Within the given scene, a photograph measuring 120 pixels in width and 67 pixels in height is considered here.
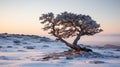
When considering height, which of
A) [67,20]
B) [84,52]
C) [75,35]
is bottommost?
[84,52]

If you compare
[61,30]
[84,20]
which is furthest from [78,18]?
[61,30]

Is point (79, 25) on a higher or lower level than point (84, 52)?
higher

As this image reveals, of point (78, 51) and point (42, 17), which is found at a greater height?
point (42, 17)

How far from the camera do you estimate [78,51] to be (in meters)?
27.6

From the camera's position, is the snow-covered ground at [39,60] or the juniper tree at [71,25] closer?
the snow-covered ground at [39,60]

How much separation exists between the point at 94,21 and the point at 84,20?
3.98 ft

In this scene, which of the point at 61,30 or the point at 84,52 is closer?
the point at 84,52

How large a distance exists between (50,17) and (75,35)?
3826 millimetres

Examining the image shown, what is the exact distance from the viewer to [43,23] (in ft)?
90.4

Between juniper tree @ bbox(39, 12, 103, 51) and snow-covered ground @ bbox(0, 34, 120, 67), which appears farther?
juniper tree @ bbox(39, 12, 103, 51)

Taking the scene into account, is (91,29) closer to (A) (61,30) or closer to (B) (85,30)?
(B) (85,30)

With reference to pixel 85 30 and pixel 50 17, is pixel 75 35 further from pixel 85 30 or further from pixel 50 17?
pixel 50 17

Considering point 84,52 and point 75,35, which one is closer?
point 84,52

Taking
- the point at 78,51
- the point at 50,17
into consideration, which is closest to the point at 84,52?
the point at 78,51
